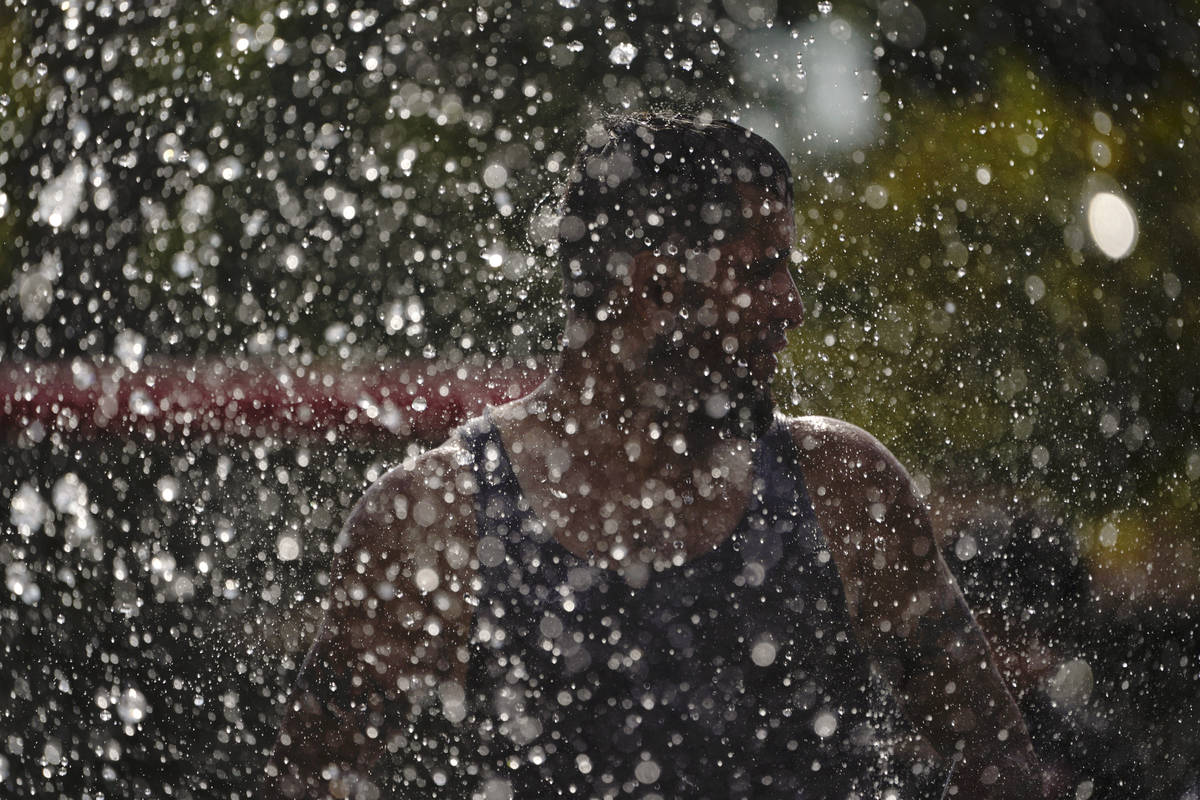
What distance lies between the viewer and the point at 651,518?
0.49 m

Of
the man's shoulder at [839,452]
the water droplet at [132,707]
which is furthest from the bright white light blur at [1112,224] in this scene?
the water droplet at [132,707]

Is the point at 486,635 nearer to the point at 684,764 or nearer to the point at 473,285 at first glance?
the point at 684,764

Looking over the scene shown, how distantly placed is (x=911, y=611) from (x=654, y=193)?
239mm

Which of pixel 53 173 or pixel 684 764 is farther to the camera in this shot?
pixel 53 173

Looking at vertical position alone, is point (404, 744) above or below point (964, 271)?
below

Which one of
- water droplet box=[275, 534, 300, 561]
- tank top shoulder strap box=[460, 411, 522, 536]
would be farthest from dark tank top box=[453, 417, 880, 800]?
water droplet box=[275, 534, 300, 561]

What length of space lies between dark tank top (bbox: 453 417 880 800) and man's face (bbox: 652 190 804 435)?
0.19 feet

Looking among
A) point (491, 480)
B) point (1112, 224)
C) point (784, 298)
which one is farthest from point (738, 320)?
point (1112, 224)

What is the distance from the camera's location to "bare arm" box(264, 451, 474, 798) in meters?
0.45

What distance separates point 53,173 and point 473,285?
246mm

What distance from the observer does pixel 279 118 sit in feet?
1.94

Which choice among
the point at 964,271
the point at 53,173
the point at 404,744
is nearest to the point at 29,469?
the point at 53,173

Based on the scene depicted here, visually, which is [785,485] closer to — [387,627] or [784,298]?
[784,298]

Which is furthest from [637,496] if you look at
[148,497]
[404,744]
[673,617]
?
[148,497]
